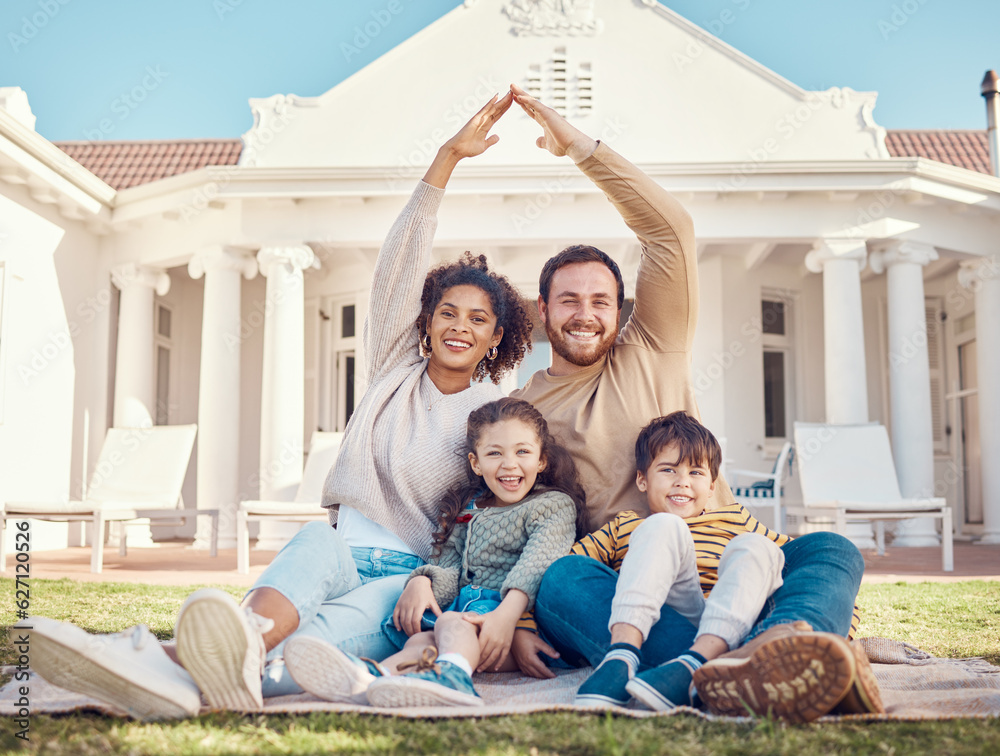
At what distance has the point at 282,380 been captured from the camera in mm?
7527

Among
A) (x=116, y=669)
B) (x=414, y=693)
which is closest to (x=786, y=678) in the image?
(x=414, y=693)

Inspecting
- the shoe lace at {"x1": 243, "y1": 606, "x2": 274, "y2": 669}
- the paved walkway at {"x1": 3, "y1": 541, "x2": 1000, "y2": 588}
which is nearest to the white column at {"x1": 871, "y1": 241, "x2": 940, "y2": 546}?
the paved walkway at {"x1": 3, "y1": 541, "x2": 1000, "y2": 588}

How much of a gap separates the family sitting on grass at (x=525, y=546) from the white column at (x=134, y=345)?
6.45 metres

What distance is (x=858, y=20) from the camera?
24.9ft

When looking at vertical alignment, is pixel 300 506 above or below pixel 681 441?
below

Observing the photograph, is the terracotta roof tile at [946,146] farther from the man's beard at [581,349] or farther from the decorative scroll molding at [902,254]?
the man's beard at [581,349]

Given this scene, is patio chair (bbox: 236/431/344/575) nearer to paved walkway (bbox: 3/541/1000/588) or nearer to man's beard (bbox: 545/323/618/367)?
paved walkway (bbox: 3/541/1000/588)

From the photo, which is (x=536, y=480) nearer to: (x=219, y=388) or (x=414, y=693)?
(x=414, y=693)

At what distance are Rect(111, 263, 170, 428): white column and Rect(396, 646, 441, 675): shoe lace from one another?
7087 mm

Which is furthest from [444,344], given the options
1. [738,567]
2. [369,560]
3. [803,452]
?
[803,452]

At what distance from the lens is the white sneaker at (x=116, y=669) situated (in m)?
1.36

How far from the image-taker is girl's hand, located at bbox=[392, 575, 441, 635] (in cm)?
186

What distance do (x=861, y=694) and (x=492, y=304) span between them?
143 cm

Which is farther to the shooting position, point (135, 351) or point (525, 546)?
point (135, 351)
